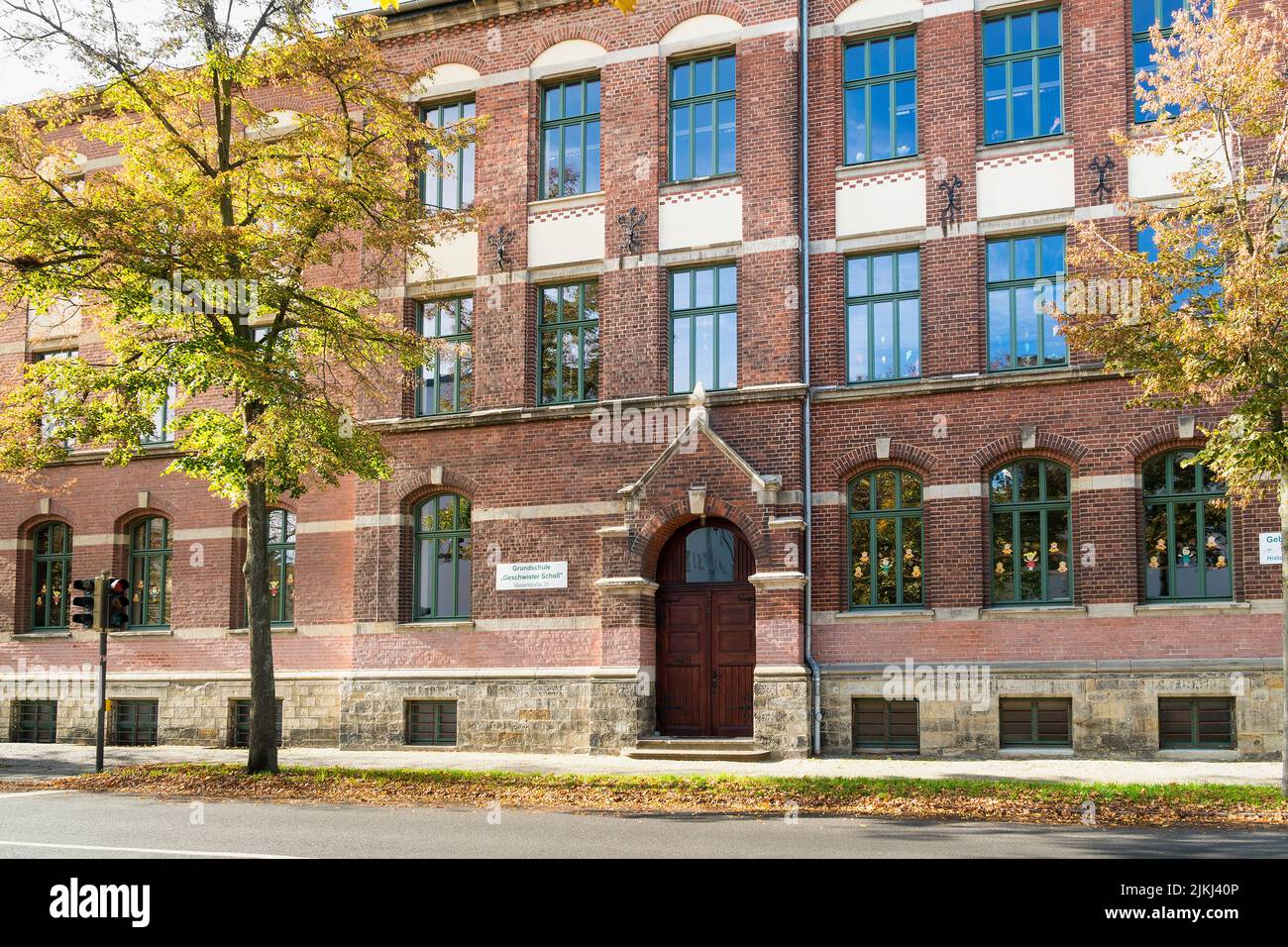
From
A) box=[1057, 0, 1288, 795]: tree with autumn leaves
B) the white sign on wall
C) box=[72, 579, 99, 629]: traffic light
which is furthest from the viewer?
the white sign on wall

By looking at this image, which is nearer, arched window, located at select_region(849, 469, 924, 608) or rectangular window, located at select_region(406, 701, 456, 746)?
arched window, located at select_region(849, 469, 924, 608)

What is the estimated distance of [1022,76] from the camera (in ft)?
63.6

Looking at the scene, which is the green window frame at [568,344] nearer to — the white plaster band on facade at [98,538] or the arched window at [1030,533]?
the arched window at [1030,533]

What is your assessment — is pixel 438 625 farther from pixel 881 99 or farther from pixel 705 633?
pixel 881 99

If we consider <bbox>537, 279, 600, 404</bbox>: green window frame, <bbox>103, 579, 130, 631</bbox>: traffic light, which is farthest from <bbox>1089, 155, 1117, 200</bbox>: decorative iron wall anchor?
<bbox>103, 579, 130, 631</bbox>: traffic light

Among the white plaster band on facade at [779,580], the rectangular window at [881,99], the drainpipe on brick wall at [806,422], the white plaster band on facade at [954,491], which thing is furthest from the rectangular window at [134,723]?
the rectangular window at [881,99]

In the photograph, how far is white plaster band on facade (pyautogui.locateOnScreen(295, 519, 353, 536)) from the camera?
22656 mm

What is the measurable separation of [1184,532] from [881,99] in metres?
8.24

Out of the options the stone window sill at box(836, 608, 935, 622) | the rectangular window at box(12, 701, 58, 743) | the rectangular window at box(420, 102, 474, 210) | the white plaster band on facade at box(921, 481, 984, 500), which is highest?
the rectangular window at box(420, 102, 474, 210)

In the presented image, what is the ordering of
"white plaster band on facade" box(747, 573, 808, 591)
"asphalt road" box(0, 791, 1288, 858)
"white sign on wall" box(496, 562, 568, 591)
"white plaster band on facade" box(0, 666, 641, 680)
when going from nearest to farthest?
"asphalt road" box(0, 791, 1288, 858) → "white plaster band on facade" box(747, 573, 808, 591) → "white plaster band on facade" box(0, 666, 641, 680) → "white sign on wall" box(496, 562, 568, 591)

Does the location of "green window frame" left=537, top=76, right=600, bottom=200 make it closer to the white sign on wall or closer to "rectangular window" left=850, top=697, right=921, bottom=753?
the white sign on wall

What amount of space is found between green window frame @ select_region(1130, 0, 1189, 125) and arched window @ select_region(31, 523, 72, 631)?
69.6 ft

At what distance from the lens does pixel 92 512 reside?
24781 millimetres

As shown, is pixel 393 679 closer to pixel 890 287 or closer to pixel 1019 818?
pixel 890 287
